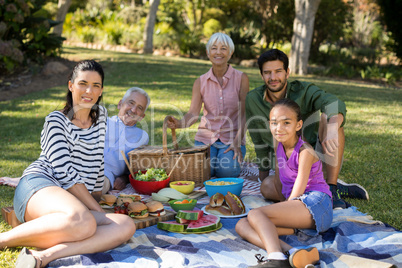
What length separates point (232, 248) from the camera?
9.33 feet

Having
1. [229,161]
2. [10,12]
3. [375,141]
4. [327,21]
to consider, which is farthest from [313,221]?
[327,21]

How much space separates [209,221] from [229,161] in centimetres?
146

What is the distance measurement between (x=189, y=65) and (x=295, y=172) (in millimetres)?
11222

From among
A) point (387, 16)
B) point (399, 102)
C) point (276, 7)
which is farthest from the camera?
point (276, 7)

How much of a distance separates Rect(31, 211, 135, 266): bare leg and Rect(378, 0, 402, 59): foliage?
13.8 metres

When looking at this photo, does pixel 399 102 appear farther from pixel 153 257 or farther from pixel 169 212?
pixel 153 257

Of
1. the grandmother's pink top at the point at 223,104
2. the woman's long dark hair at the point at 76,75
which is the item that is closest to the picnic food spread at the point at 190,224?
the woman's long dark hair at the point at 76,75

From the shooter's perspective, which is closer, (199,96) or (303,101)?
(303,101)

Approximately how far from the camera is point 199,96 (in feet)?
15.5

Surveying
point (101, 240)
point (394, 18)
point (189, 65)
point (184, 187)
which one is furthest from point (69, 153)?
point (394, 18)

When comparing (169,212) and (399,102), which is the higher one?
(399,102)

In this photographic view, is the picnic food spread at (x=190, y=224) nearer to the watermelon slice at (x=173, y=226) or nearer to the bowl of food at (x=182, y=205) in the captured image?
the watermelon slice at (x=173, y=226)

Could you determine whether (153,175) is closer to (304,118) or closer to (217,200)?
(217,200)

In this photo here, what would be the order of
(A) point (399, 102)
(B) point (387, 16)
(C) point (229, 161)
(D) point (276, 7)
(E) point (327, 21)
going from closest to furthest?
(C) point (229, 161)
(A) point (399, 102)
(B) point (387, 16)
(E) point (327, 21)
(D) point (276, 7)
